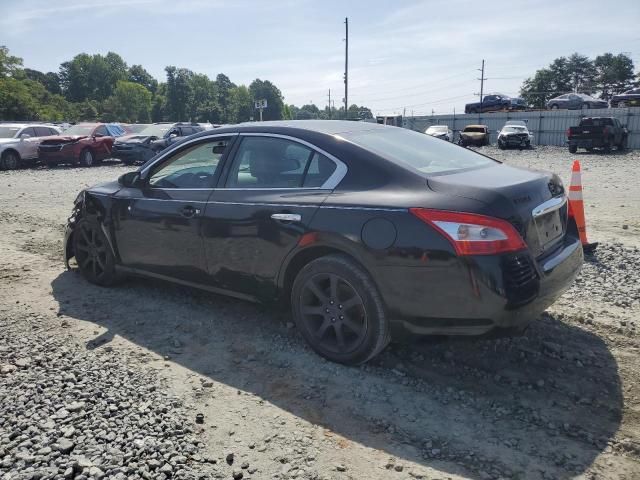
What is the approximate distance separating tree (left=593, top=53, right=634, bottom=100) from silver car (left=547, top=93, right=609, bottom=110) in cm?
5617

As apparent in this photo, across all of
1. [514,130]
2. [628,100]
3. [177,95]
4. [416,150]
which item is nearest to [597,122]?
[514,130]

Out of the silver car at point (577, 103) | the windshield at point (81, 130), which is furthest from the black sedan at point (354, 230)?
the silver car at point (577, 103)

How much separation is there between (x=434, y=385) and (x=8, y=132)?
22.2 meters

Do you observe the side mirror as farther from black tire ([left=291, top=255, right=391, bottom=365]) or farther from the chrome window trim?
the chrome window trim

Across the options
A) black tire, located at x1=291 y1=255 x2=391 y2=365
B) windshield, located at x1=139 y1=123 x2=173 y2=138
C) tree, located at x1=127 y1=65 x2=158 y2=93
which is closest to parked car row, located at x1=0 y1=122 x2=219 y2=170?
windshield, located at x1=139 y1=123 x2=173 y2=138

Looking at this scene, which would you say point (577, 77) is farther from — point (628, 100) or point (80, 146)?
point (80, 146)

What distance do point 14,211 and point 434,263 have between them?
9.23m

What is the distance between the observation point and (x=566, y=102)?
4194cm

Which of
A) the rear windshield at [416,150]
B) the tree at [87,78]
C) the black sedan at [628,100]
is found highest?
the tree at [87,78]

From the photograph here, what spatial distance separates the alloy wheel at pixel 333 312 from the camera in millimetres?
3467

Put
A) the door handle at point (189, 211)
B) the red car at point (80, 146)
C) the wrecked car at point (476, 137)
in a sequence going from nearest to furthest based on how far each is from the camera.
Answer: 1. the door handle at point (189, 211)
2. the red car at point (80, 146)
3. the wrecked car at point (476, 137)

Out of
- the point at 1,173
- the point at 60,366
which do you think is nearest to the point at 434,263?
the point at 60,366

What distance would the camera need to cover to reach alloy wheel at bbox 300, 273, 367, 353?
3467mm

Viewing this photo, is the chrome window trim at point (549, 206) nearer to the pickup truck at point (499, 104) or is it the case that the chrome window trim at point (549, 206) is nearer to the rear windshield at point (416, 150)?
the rear windshield at point (416, 150)
